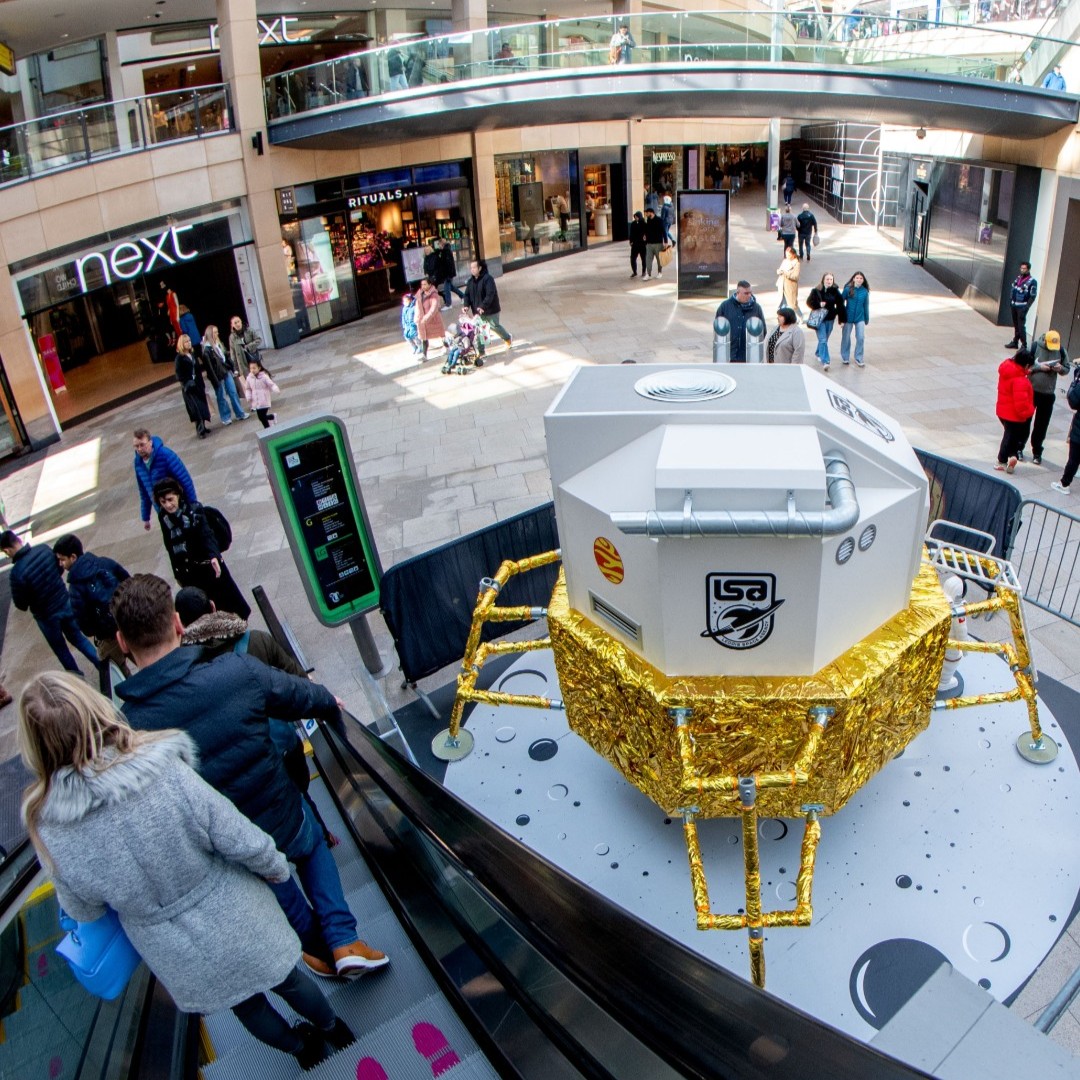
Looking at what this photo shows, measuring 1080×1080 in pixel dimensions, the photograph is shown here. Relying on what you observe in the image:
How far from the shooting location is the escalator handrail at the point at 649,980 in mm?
1774

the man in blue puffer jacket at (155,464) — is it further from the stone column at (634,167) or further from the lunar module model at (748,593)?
the stone column at (634,167)

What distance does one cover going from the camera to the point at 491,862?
288 cm

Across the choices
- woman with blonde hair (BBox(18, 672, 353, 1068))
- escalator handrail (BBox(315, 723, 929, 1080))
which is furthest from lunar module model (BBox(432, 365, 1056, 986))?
woman with blonde hair (BBox(18, 672, 353, 1068))

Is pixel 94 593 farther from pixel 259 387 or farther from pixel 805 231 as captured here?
pixel 805 231

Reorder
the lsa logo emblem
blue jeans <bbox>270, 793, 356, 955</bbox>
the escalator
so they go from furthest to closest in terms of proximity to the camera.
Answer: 1. the lsa logo emblem
2. blue jeans <bbox>270, 793, 356, 955</bbox>
3. the escalator

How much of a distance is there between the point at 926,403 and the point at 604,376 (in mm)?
8454

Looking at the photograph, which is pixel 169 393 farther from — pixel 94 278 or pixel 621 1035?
pixel 621 1035

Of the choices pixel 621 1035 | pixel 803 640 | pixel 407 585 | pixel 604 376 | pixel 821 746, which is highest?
pixel 604 376

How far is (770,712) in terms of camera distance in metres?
4.22

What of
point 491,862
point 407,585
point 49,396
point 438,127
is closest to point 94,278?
point 49,396

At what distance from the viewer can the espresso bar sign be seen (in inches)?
575

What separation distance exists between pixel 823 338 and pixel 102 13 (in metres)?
14.6

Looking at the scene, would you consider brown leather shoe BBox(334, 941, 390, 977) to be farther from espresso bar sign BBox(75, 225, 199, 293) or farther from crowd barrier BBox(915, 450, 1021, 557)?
A: espresso bar sign BBox(75, 225, 199, 293)

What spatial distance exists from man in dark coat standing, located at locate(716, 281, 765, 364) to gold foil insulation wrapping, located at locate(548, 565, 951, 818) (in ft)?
23.4
